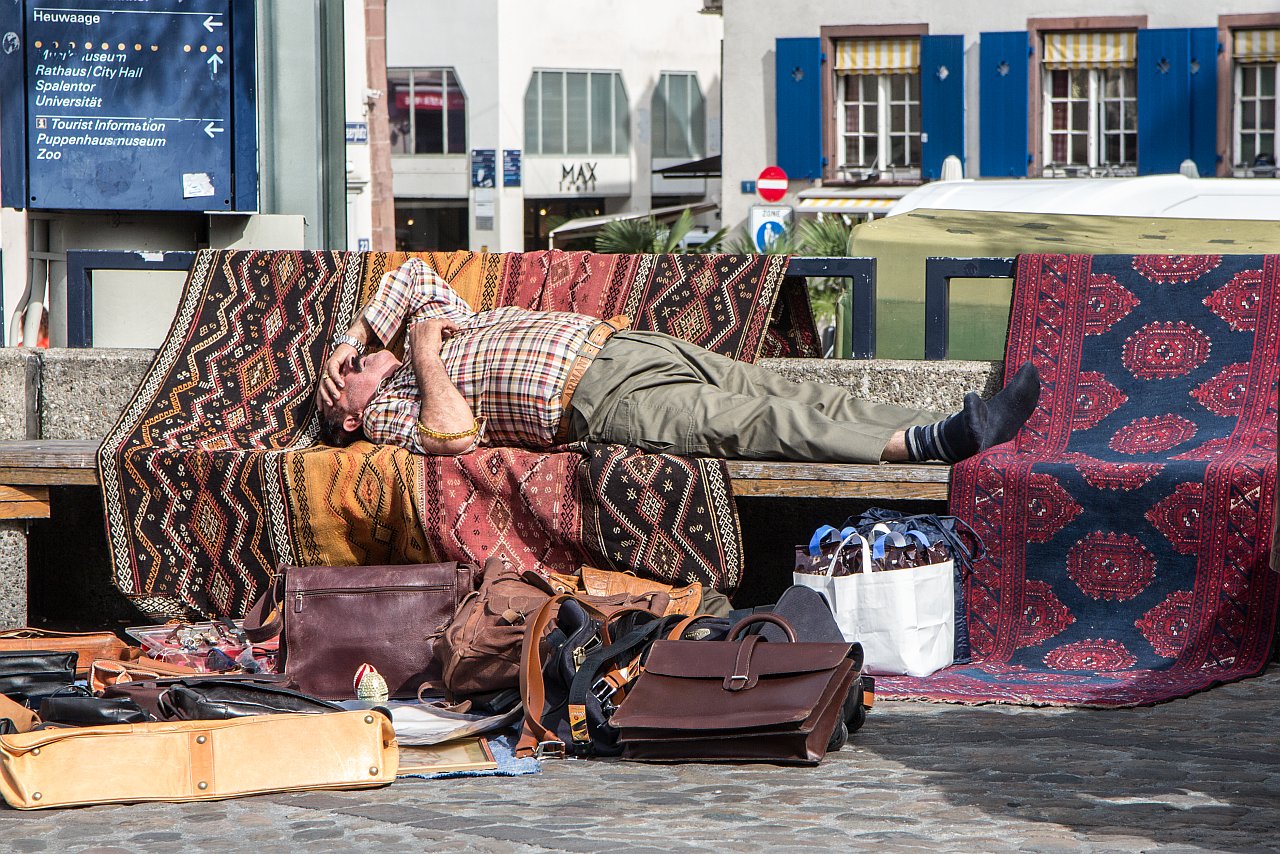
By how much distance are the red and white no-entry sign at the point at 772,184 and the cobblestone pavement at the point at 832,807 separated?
900 inches

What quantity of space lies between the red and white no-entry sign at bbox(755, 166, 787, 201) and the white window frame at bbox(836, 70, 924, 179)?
1.09 m

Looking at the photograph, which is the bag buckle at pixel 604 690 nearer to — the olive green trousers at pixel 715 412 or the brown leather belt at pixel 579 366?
the olive green trousers at pixel 715 412

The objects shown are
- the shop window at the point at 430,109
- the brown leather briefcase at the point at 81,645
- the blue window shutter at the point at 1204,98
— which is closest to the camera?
the brown leather briefcase at the point at 81,645

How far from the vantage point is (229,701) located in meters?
4.30

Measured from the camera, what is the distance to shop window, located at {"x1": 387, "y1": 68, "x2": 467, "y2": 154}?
42.3 m

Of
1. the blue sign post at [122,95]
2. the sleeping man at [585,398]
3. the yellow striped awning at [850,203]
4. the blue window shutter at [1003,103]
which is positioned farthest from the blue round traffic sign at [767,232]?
the sleeping man at [585,398]

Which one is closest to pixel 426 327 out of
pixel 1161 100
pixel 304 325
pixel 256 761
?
pixel 304 325

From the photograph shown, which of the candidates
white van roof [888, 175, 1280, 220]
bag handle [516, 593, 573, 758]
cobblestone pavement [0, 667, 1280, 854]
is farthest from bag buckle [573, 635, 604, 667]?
white van roof [888, 175, 1280, 220]

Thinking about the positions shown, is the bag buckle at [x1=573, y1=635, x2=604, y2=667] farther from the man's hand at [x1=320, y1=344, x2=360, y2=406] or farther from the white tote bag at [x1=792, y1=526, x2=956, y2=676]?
the man's hand at [x1=320, y1=344, x2=360, y2=406]

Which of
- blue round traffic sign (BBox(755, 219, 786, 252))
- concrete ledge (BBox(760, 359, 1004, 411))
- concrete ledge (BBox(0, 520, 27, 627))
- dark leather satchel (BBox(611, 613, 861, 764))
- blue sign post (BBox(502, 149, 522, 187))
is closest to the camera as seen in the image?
dark leather satchel (BBox(611, 613, 861, 764))

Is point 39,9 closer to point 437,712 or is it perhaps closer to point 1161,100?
point 437,712

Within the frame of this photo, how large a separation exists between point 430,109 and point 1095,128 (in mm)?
20506

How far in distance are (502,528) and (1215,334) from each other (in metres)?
2.55

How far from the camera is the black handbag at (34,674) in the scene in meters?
4.85
